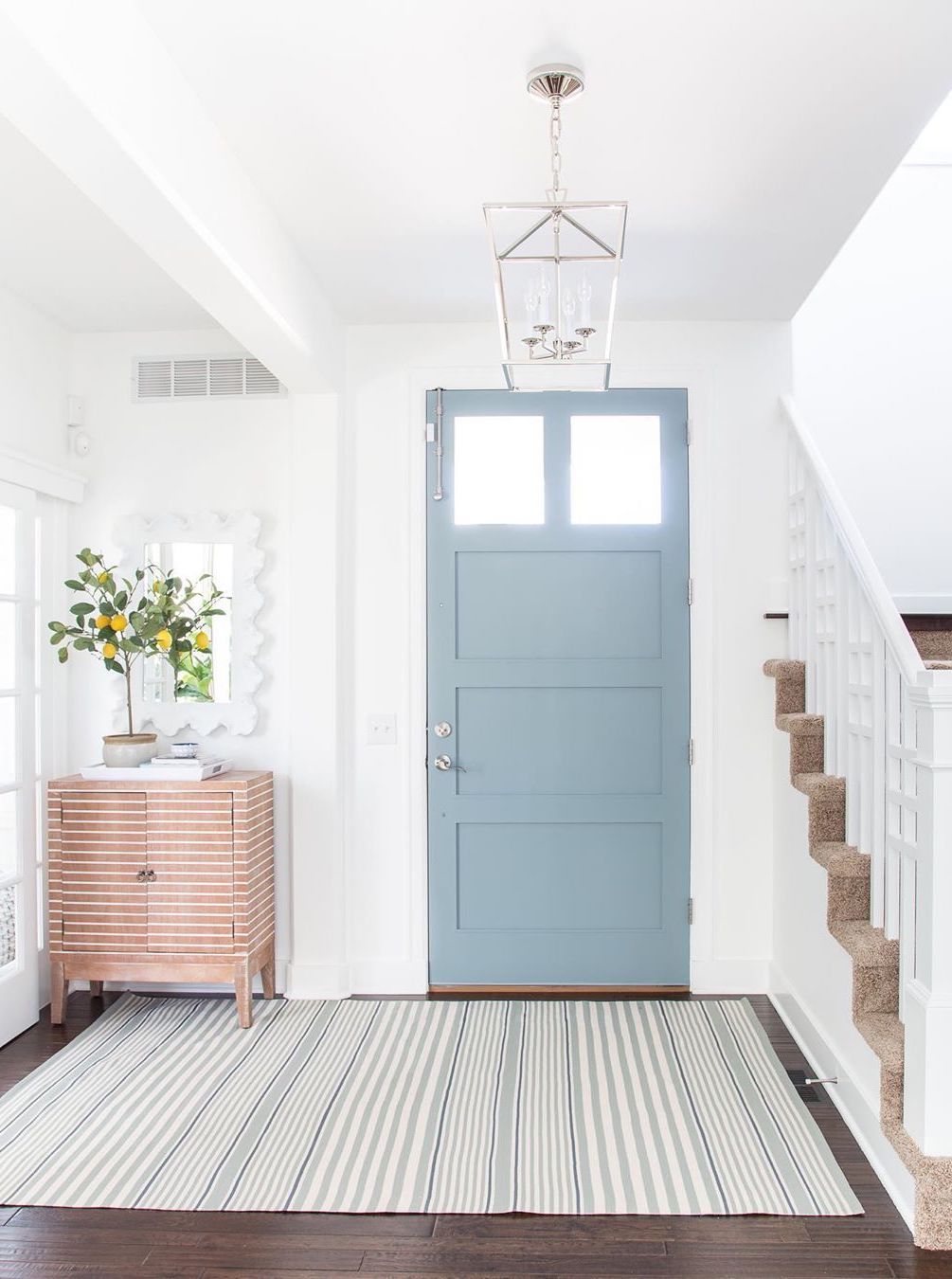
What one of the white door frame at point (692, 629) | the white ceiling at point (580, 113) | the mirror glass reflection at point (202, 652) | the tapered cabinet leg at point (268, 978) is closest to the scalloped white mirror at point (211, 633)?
the mirror glass reflection at point (202, 652)

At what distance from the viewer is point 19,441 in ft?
11.8

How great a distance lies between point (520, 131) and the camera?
2.34 metres

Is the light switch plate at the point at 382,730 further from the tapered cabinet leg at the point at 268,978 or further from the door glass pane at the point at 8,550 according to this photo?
the door glass pane at the point at 8,550

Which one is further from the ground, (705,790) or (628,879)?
(705,790)

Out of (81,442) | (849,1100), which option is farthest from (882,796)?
(81,442)

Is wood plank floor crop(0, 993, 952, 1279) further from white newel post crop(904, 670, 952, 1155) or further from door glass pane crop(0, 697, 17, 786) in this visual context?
door glass pane crop(0, 697, 17, 786)

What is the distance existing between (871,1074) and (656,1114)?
1.95 ft

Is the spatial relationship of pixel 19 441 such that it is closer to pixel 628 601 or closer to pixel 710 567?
pixel 628 601

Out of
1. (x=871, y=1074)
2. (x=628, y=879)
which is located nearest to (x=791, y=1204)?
(x=871, y=1074)

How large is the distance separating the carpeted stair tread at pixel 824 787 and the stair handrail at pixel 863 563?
471 millimetres

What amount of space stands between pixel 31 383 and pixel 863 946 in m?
3.38

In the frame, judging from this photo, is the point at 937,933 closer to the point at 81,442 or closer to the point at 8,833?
the point at 8,833

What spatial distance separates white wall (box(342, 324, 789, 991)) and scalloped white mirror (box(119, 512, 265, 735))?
0.39 metres

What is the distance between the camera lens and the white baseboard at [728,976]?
3725mm
